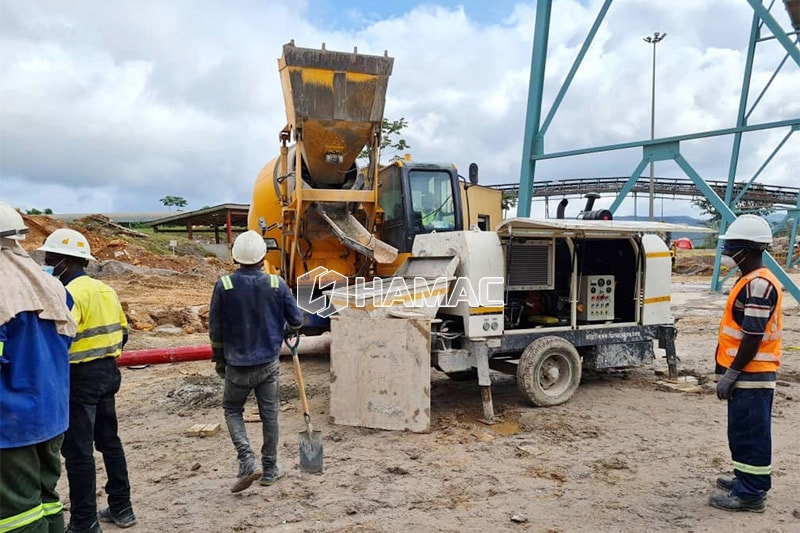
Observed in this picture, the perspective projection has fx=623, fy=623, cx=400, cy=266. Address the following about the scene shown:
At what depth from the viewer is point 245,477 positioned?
13.9ft

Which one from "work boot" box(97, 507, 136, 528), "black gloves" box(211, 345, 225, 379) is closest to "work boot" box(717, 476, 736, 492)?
"black gloves" box(211, 345, 225, 379)

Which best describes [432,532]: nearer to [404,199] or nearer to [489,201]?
[404,199]

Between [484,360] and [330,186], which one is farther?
[330,186]

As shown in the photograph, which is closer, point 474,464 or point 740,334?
point 740,334

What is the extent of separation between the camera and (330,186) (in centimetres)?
A: 784

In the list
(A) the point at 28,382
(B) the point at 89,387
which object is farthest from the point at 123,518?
(A) the point at 28,382

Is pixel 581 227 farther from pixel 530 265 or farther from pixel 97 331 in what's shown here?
pixel 97 331

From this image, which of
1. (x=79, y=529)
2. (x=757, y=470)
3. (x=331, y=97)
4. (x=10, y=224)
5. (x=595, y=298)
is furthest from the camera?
(x=331, y=97)

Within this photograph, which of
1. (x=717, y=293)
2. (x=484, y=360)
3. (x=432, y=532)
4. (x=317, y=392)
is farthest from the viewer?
→ (x=717, y=293)

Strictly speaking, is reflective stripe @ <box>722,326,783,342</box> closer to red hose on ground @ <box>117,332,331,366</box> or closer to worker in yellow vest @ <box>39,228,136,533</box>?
worker in yellow vest @ <box>39,228,136,533</box>

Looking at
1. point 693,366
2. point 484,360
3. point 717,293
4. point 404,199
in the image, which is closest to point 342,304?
point 484,360

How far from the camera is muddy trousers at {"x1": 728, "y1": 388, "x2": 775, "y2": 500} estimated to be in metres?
3.85

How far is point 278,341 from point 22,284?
6.84ft

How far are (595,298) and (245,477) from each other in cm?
437
